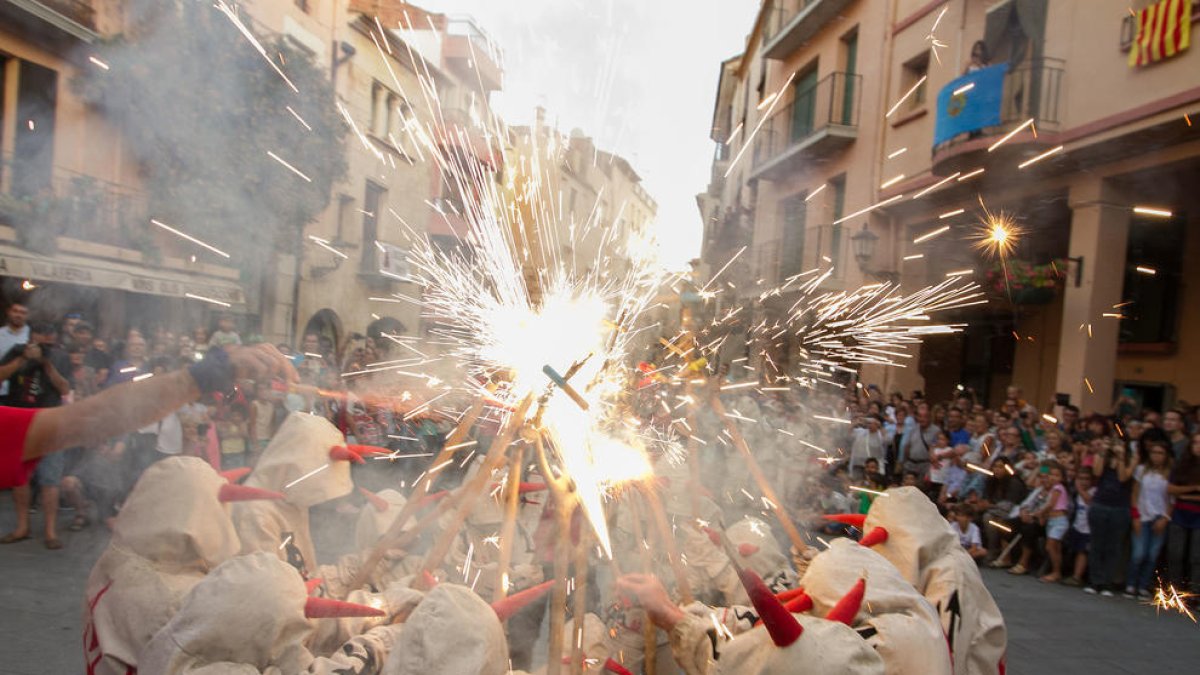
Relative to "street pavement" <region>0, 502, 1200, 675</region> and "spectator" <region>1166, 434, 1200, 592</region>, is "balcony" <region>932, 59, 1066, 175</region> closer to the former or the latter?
"spectator" <region>1166, 434, 1200, 592</region>

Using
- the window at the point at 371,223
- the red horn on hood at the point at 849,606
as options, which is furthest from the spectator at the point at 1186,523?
the window at the point at 371,223

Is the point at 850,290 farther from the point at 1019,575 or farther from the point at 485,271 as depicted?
the point at 485,271

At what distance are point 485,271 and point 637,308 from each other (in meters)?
1.10

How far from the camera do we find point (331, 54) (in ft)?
54.0

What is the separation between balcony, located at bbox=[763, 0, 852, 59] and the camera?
54.0 feet

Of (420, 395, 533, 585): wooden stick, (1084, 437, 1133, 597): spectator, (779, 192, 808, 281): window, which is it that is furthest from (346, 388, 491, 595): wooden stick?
(779, 192, 808, 281): window

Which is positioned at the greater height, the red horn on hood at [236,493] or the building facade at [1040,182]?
the building facade at [1040,182]

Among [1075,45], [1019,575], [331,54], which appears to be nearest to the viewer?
[1019,575]

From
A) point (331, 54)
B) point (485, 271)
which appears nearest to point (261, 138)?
point (331, 54)

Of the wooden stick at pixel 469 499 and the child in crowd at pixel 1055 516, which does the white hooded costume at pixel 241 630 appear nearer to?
the wooden stick at pixel 469 499

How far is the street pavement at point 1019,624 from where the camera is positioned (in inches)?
192

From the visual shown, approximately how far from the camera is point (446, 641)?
7.23 ft

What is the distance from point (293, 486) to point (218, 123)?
893cm

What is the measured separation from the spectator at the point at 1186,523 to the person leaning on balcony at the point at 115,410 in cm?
816
